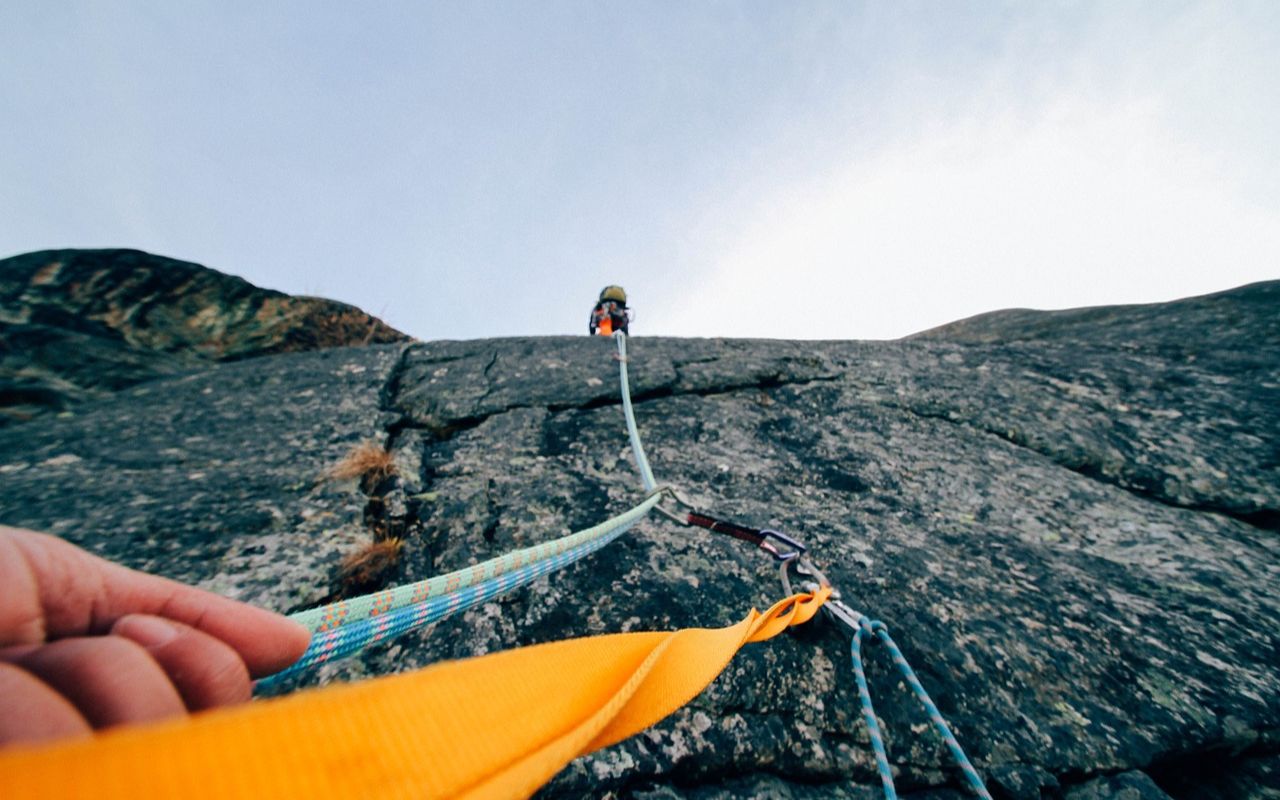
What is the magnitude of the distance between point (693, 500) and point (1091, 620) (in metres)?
1.40

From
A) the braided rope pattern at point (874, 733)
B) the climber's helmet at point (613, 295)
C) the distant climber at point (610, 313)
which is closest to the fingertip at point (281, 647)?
the braided rope pattern at point (874, 733)

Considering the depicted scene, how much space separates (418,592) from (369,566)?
0.90 meters

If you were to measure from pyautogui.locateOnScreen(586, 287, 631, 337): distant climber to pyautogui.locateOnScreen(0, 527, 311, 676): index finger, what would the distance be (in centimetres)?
508

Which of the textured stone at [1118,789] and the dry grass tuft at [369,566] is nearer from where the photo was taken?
the textured stone at [1118,789]

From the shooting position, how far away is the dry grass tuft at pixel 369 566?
5.30 ft

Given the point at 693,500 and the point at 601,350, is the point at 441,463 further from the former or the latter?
the point at 601,350

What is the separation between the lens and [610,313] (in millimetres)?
5848

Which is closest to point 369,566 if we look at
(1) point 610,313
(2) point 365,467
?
(2) point 365,467

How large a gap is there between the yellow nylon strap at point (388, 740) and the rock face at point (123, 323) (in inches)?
156

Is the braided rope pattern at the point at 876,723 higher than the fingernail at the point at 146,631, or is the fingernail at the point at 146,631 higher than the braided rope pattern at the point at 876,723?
the fingernail at the point at 146,631

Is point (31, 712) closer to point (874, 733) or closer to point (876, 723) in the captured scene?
point (874, 733)

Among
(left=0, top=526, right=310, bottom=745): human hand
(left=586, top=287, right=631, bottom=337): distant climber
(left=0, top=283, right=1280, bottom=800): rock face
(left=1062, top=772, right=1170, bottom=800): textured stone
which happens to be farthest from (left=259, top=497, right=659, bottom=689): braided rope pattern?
(left=586, top=287, right=631, bottom=337): distant climber

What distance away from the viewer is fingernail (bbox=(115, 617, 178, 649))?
0.50 m

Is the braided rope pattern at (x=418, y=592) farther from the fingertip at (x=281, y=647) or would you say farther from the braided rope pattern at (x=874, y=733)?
the braided rope pattern at (x=874, y=733)
